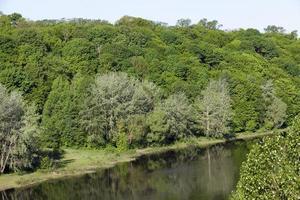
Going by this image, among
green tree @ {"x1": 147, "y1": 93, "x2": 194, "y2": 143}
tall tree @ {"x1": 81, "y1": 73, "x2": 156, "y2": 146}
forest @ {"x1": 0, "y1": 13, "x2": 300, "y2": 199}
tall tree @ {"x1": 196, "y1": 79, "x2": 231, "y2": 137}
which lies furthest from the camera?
tall tree @ {"x1": 196, "y1": 79, "x2": 231, "y2": 137}

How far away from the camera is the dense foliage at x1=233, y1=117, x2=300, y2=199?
28.1 meters

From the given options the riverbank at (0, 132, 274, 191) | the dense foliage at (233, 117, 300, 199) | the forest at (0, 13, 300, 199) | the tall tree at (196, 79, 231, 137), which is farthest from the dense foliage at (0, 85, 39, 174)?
the dense foliage at (233, 117, 300, 199)

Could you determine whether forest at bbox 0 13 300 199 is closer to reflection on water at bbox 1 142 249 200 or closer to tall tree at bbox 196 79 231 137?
tall tree at bbox 196 79 231 137

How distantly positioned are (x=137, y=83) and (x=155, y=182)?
1190 inches

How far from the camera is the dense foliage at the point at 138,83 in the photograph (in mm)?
86312

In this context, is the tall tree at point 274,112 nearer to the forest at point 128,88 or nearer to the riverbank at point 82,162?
the forest at point 128,88

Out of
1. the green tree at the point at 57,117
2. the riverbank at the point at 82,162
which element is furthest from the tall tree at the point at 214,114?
the green tree at the point at 57,117

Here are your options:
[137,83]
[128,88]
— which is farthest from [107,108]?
[137,83]

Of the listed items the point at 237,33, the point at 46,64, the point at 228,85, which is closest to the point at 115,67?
the point at 46,64

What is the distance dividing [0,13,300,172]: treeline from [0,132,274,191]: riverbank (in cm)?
211

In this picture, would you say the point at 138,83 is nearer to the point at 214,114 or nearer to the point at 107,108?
the point at 107,108

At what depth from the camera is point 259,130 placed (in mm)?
109500

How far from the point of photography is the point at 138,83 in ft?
302

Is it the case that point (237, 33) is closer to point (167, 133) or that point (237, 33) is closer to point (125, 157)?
point (167, 133)
